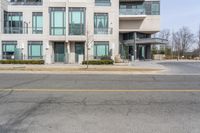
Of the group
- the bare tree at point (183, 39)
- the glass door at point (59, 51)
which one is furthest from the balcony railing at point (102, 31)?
the bare tree at point (183, 39)

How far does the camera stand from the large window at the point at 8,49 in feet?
127

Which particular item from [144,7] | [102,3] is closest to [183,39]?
[144,7]

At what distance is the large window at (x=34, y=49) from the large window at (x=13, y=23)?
2.53 meters

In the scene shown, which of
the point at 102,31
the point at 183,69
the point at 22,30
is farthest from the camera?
the point at 102,31

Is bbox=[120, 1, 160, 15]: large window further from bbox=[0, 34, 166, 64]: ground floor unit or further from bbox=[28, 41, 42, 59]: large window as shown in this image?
bbox=[28, 41, 42, 59]: large window

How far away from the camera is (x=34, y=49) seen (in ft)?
128

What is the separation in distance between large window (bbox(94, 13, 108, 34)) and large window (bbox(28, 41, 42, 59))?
28.4 feet

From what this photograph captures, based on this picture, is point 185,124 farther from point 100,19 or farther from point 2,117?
point 100,19

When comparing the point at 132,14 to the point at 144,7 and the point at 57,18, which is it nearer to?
the point at 144,7

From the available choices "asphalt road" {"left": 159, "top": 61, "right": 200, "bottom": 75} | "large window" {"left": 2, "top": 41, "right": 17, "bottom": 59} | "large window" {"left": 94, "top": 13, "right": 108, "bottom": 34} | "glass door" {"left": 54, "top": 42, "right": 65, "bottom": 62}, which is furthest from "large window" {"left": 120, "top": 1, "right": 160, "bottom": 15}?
"large window" {"left": 2, "top": 41, "right": 17, "bottom": 59}

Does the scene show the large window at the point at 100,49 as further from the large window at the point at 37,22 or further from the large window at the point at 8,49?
the large window at the point at 8,49

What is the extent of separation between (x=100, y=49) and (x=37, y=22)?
10040mm

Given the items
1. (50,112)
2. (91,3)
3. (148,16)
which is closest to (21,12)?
(91,3)

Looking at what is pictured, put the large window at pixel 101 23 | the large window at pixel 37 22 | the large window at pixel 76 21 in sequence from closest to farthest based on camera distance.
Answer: the large window at pixel 76 21
the large window at pixel 37 22
the large window at pixel 101 23
